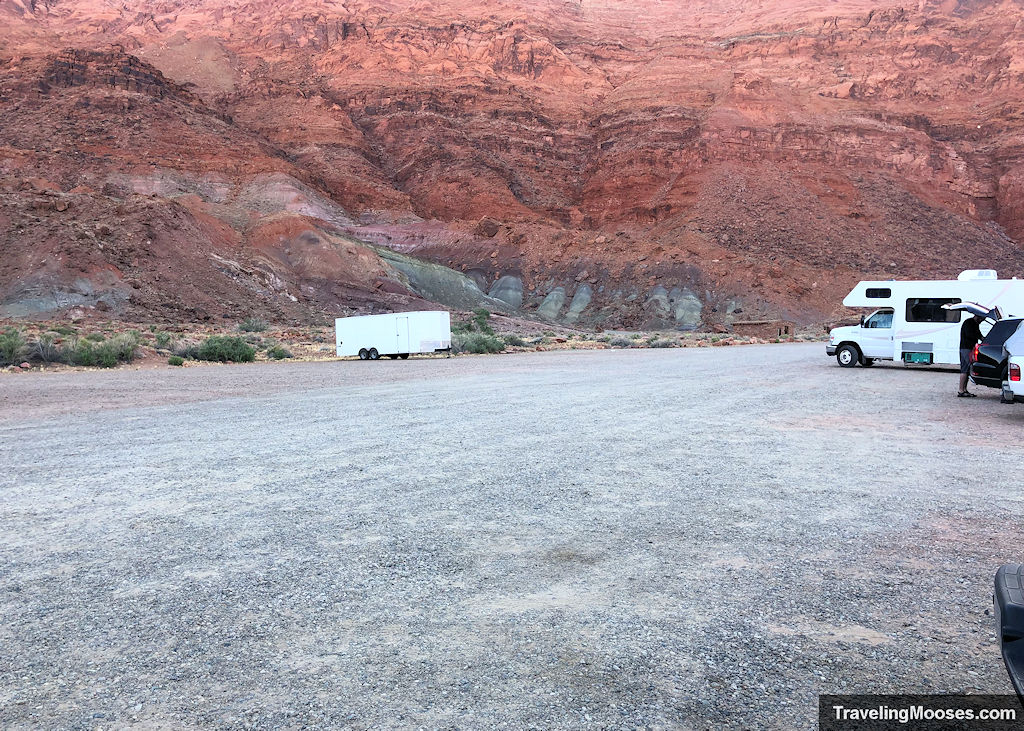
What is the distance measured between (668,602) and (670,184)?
83.7m

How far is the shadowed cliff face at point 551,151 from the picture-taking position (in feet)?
214

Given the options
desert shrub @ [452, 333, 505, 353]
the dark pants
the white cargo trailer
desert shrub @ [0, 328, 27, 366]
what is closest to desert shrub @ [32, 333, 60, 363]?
desert shrub @ [0, 328, 27, 366]

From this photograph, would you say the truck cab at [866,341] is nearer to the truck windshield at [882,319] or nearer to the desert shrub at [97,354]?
the truck windshield at [882,319]

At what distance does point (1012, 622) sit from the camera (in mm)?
1932

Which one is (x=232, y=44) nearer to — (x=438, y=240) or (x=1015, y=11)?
(x=438, y=240)

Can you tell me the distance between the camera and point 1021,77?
88.8 meters

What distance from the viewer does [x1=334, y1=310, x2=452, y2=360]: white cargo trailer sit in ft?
108

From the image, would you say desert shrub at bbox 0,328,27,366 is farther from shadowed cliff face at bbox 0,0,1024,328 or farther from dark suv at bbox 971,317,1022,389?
dark suv at bbox 971,317,1022,389

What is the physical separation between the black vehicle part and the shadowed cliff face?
51258 millimetres

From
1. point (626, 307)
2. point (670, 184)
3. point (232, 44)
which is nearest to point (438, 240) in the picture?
point (626, 307)

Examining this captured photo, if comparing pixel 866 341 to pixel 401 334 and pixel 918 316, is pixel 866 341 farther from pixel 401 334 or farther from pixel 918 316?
pixel 401 334

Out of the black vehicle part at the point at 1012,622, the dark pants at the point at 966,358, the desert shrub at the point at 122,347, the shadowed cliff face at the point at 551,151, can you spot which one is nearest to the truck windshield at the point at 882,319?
the dark pants at the point at 966,358

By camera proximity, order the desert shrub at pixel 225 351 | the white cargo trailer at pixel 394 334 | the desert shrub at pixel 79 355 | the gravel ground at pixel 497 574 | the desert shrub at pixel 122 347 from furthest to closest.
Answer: the white cargo trailer at pixel 394 334, the desert shrub at pixel 225 351, the desert shrub at pixel 122 347, the desert shrub at pixel 79 355, the gravel ground at pixel 497 574

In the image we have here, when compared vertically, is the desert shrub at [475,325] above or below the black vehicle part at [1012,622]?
above
